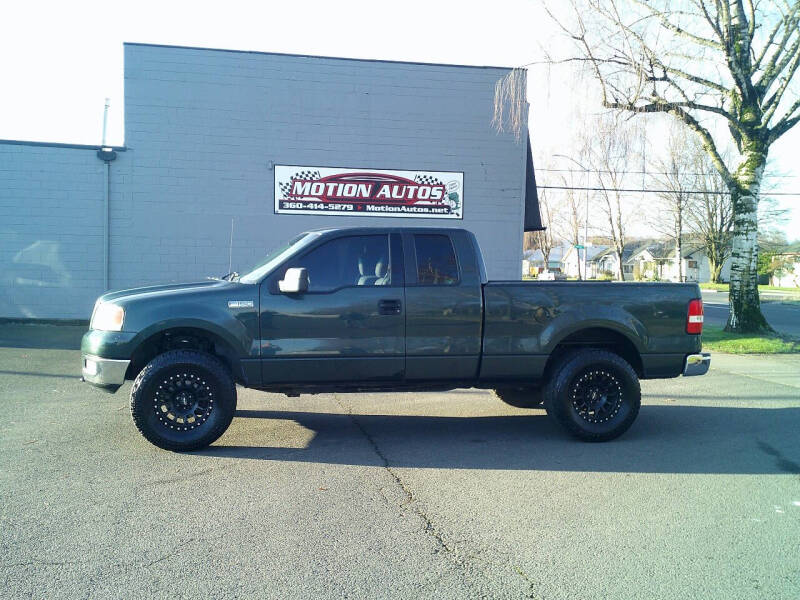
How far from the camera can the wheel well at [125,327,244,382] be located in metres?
6.12

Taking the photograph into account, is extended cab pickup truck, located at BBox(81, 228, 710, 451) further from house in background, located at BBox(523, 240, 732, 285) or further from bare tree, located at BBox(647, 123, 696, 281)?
house in background, located at BBox(523, 240, 732, 285)

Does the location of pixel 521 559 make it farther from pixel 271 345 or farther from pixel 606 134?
pixel 606 134

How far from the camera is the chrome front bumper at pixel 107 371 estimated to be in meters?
5.91

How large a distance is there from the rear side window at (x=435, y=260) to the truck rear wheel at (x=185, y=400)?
209 cm

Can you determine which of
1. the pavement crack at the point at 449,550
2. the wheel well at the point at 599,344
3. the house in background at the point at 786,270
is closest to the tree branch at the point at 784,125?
the wheel well at the point at 599,344

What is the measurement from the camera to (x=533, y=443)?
21.5 feet

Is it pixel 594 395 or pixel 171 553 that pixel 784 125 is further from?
pixel 171 553

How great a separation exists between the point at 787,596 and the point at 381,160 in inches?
549

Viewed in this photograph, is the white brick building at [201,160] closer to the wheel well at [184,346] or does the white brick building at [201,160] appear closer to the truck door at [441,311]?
the wheel well at [184,346]

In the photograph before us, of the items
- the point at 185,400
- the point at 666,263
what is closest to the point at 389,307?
the point at 185,400

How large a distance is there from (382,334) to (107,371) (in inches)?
97.9

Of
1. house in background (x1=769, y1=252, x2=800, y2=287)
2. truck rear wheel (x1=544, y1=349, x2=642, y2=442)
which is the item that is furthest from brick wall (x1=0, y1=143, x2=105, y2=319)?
house in background (x1=769, y1=252, x2=800, y2=287)

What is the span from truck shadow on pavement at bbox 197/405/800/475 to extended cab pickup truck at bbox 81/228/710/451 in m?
0.45

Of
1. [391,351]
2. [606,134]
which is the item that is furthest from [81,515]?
[606,134]
